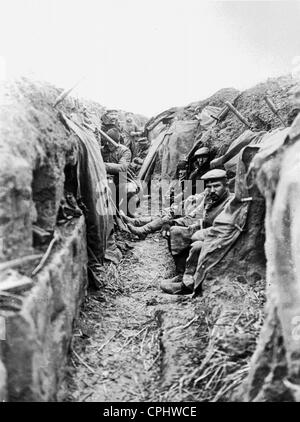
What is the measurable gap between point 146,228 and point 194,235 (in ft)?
8.28

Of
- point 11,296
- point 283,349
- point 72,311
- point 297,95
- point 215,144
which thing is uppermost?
point 297,95

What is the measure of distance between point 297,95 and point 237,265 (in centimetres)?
179

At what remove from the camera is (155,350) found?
3928 millimetres

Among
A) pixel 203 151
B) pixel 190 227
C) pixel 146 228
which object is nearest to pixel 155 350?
pixel 190 227

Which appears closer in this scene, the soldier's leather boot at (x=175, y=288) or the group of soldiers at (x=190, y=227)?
the soldier's leather boot at (x=175, y=288)

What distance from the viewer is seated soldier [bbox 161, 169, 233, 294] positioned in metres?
5.02

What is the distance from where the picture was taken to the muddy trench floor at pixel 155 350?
10.4ft

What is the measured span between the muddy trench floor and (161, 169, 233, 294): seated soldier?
23cm

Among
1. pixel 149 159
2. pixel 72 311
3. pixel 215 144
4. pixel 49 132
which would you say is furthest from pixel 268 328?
pixel 149 159

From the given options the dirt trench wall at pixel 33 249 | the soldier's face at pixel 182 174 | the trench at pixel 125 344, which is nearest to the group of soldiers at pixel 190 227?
the trench at pixel 125 344

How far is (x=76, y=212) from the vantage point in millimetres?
4688

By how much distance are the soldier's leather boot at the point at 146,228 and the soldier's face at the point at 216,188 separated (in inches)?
103

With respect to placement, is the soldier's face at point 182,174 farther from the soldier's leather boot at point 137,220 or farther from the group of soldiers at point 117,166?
the soldier's leather boot at point 137,220
